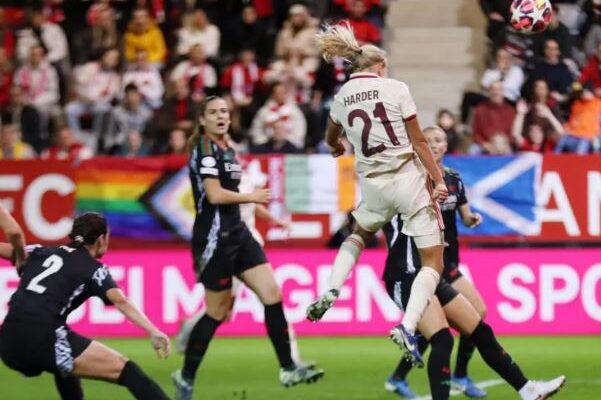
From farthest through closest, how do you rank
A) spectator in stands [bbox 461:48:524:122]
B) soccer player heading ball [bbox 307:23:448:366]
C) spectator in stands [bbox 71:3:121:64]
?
spectator in stands [bbox 71:3:121:64] → spectator in stands [bbox 461:48:524:122] → soccer player heading ball [bbox 307:23:448:366]

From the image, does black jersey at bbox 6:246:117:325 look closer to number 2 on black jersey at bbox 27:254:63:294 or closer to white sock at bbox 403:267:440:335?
number 2 on black jersey at bbox 27:254:63:294

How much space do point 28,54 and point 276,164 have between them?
15.3 ft

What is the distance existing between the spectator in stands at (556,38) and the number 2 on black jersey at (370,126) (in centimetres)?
855

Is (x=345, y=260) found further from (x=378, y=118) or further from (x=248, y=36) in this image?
(x=248, y=36)

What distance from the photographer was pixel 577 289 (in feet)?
47.2

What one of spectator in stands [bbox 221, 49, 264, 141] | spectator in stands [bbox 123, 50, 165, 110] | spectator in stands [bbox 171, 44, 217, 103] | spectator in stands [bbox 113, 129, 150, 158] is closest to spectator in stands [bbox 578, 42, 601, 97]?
spectator in stands [bbox 221, 49, 264, 141]

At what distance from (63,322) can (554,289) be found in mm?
7248

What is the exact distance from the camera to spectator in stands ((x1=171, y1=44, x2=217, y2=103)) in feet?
56.3

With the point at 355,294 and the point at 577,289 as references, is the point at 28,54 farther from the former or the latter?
the point at 577,289

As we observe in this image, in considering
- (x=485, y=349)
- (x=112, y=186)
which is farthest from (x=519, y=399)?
(x=112, y=186)

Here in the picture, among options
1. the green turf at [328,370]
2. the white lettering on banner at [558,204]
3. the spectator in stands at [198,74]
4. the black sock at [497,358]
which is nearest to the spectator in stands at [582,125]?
the white lettering on banner at [558,204]

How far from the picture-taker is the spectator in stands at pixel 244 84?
1700cm

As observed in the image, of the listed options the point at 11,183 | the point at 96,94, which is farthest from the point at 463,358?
the point at 96,94

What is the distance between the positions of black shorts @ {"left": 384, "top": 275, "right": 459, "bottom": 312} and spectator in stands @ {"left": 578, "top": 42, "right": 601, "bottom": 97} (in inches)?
308
